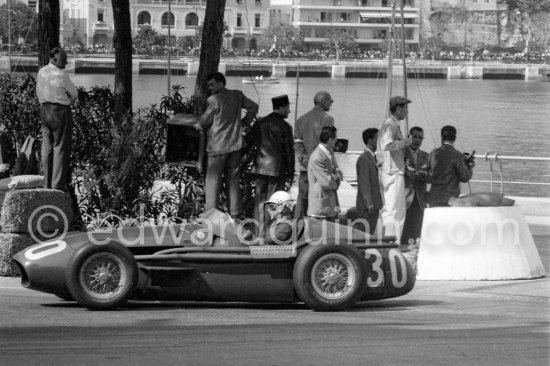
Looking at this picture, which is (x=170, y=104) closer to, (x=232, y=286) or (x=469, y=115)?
(x=232, y=286)

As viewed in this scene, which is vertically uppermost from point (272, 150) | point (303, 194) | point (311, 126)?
point (311, 126)

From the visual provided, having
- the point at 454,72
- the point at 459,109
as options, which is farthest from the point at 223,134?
the point at 454,72

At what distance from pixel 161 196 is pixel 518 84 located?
144469mm

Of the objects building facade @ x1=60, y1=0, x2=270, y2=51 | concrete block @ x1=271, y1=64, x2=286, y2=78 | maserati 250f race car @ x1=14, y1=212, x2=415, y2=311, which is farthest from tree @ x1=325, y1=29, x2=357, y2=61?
maserati 250f race car @ x1=14, y1=212, x2=415, y2=311

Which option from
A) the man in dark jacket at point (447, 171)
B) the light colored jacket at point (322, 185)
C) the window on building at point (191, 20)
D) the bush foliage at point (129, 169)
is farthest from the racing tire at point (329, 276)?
the window on building at point (191, 20)

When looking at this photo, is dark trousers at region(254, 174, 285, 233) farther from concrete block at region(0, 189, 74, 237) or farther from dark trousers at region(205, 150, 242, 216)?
concrete block at region(0, 189, 74, 237)

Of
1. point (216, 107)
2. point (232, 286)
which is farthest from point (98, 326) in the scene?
point (216, 107)

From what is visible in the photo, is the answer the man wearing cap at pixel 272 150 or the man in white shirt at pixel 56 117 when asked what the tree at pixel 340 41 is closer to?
the man wearing cap at pixel 272 150

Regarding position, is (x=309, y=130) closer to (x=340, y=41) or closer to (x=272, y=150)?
(x=272, y=150)

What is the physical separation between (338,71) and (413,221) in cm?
13905

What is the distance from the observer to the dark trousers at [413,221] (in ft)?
48.4

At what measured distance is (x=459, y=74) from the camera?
160 m

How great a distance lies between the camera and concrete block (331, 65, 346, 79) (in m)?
152

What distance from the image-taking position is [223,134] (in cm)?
1373
